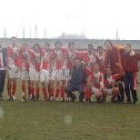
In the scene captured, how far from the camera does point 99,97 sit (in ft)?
41.1

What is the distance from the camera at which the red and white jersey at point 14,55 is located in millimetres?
12570

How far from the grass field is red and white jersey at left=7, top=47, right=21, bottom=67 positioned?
1150mm

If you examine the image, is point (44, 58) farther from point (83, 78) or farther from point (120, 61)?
point (120, 61)

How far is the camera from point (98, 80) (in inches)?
489

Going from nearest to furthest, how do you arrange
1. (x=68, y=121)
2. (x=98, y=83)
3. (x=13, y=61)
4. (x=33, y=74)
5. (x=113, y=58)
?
(x=68, y=121), (x=113, y=58), (x=98, y=83), (x=33, y=74), (x=13, y=61)

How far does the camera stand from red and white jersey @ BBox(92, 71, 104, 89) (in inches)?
488

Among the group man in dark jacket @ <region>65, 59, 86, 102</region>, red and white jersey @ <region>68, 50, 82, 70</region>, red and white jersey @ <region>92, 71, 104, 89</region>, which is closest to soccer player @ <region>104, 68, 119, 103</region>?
red and white jersey @ <region>92, 71, 104, 89</region>

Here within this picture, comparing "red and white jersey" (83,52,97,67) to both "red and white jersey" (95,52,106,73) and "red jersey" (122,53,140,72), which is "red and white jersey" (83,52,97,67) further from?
"red jersey" (122,53,140,72)

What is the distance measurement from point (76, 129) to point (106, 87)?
13.9ft

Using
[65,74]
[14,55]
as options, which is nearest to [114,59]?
[65,74]

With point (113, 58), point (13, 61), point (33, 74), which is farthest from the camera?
point (13, 61)

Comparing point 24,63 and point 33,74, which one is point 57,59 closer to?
point 33,74

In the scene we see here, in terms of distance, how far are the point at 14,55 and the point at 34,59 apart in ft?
1.97

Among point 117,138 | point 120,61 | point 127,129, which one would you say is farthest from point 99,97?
point 117,138
